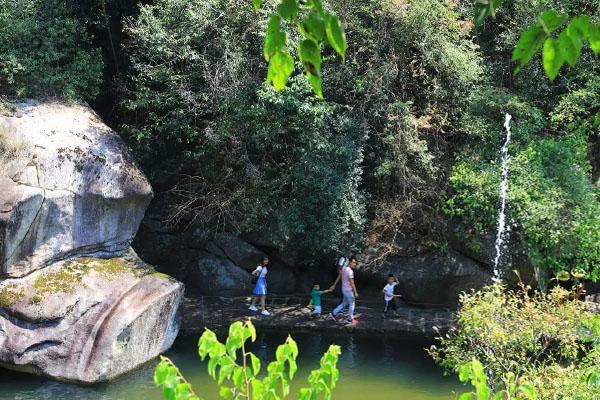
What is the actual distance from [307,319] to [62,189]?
5.68 meters

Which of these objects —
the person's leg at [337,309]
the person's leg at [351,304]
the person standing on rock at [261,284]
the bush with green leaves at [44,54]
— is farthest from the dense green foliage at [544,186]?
the bush with green leaves at [44,54]

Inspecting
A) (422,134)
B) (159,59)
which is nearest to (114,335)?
(159,59)

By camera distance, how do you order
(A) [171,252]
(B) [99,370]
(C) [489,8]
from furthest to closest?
(A) [171,252]
(B) [99,370]
(C) [489,8]

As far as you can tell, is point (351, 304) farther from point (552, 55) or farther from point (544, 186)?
point (552, 55)

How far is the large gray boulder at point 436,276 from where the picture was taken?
14953 millimetres

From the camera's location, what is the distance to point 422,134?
15.8 metres

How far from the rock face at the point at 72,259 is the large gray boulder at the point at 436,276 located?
5272 mm

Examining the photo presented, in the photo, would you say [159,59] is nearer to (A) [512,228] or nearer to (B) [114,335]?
(B) [114,335]

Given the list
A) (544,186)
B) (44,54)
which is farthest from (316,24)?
(44,54)

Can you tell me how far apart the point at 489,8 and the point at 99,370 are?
9.92 m

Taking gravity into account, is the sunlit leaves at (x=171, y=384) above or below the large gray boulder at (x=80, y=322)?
above

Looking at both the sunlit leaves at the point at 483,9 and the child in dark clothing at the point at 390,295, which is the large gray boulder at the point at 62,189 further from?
the sunlit leaves at the point at 483,9

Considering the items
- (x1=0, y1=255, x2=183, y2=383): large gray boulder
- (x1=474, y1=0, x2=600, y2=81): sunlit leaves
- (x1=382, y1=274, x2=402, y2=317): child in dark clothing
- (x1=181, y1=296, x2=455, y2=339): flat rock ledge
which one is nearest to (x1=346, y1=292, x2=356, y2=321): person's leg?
(x1=181, y1=296, x2=455, y2=339): flat rock ledge

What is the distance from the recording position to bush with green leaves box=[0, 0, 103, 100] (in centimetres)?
1415
